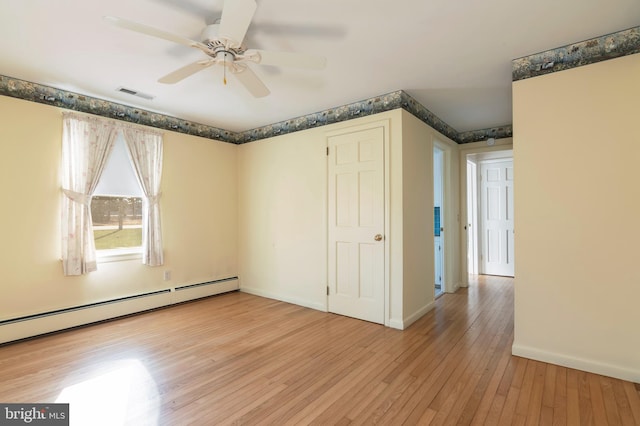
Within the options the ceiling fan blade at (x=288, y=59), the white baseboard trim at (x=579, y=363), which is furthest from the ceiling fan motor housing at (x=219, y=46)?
the white baseboard trim at (x=579, y=363)

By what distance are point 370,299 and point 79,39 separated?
3616 millimetres

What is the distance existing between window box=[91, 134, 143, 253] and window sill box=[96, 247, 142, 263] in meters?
0.01

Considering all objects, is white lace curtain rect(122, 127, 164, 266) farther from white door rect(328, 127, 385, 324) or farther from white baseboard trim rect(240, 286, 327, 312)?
white door rect(328, 127, 385, 324)

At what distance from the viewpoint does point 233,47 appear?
6.86 ft

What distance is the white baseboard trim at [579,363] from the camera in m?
2.27

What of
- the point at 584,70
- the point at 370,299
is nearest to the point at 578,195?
the point at 584,70

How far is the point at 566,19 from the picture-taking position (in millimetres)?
2129

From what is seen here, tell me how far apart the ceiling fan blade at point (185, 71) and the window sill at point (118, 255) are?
247cm

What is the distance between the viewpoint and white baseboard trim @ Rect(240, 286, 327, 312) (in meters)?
4.05

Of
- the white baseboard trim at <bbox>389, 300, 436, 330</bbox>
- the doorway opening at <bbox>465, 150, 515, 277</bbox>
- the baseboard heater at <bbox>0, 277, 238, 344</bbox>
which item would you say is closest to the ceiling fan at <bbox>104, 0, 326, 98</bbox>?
the white baseboard trim at <bbox>389, 300, 436, 330</bbox>

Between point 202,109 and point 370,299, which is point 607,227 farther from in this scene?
point 202,109

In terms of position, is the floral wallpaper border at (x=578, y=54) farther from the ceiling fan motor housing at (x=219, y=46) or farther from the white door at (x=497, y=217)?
the white door at (x=497, y=217)

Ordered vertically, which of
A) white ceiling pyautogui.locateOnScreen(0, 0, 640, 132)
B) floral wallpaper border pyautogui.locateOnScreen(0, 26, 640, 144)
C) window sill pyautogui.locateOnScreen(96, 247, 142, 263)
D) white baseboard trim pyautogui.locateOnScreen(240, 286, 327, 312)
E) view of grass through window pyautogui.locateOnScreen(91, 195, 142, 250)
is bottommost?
white baseboard trim pyautogui.locateOnScreen(240, 286, 327, 312)

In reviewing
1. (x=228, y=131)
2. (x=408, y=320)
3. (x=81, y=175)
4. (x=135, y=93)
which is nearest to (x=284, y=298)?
(x=408, y=320)
